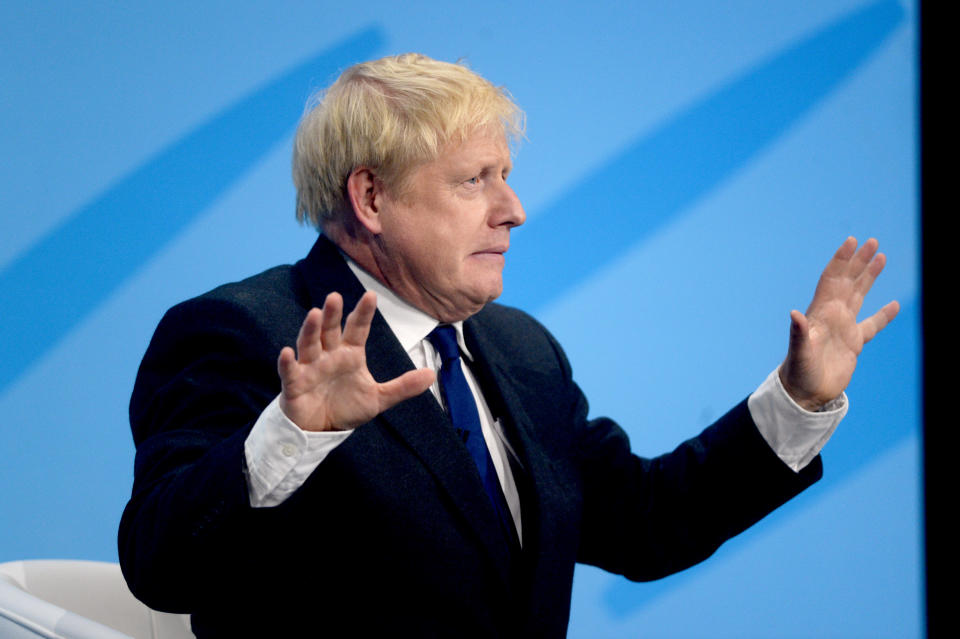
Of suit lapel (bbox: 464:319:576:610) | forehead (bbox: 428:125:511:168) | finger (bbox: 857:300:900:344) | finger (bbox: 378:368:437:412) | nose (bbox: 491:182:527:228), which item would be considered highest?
forehead (bbox: 428:125:511:168)

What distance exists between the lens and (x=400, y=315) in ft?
4.67

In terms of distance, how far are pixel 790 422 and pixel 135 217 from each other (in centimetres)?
137

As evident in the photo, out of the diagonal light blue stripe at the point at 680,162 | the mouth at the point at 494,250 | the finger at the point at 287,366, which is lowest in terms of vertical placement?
the finger at the point at 287,366

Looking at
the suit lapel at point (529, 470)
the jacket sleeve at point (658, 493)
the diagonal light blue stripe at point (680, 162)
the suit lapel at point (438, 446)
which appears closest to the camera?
the suit lapel at point (438, 446)

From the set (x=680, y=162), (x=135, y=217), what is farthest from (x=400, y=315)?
(x=680, y=162)

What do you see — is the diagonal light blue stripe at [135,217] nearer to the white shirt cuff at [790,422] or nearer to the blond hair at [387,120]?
the blond hair at [387,120]

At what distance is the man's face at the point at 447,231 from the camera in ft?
4.57

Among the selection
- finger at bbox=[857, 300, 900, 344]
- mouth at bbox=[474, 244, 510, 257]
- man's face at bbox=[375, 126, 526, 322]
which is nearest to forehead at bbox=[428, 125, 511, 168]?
man's face at bbox=[375, 126, 526, 322]

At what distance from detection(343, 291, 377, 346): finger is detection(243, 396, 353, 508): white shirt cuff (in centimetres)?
10

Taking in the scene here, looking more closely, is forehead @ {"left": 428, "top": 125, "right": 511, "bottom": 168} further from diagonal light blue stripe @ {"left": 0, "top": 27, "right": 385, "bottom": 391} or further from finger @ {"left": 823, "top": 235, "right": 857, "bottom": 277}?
diagonal light blue stripe @ {"left": 0, "top": 27, "right": 385, "bottom": 391}

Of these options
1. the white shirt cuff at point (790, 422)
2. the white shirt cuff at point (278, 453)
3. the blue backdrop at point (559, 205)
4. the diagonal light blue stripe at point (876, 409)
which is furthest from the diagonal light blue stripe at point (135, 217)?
the diagonal light blue stripe at point (876, 409)

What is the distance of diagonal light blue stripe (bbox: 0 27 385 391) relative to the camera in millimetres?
1948

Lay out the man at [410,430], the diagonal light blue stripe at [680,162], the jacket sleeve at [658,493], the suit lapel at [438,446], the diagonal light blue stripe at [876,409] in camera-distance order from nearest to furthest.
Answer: the man at [410,430] → the suit lapel at [438,446] → the jacket sleeve at [658,493] → the diagonal light blue stripe at [680,162] → the diagonal light blue stripe at [876,409]

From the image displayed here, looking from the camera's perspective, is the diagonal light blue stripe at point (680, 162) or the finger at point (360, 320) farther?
the diagonal light blue stripe at point (680, 162)
